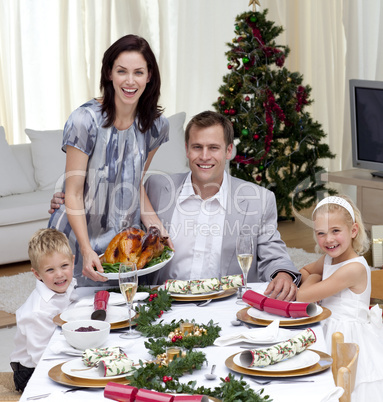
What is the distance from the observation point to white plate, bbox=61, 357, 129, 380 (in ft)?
5.03

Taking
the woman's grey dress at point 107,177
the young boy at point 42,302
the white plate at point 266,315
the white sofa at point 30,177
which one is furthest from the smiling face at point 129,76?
the white sofa at point 30,177

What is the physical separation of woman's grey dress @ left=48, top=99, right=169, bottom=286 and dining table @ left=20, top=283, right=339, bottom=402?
0.61m

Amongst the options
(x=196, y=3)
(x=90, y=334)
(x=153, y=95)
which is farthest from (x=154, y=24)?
(x=90, y=334)

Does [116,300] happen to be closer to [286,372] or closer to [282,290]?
[282,290]

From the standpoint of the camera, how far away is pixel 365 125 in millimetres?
5625

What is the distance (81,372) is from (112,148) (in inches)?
45.7

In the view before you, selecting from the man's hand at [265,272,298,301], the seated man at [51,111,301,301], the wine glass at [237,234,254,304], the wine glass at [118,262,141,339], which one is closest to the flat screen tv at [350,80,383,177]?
the seated man at [51,111,301,301]

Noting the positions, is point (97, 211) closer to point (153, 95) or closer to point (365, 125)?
point (153, 95)

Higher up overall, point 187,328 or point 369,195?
point 187,328

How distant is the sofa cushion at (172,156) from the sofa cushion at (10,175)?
1.07 meters

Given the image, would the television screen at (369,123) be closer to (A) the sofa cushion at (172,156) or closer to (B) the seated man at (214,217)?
(A) the sofa cushion at (172,156)

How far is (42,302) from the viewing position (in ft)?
7.05

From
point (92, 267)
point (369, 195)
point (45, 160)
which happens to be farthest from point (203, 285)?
point (45, 160)

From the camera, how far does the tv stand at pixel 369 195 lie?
5379mm
